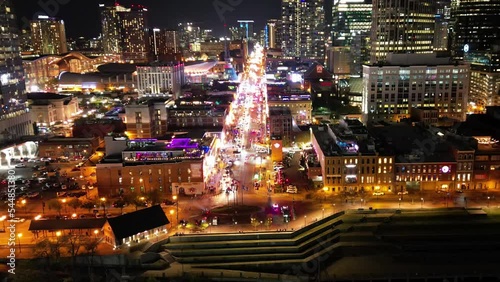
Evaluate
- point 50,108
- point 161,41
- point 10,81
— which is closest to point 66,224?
point 10,81

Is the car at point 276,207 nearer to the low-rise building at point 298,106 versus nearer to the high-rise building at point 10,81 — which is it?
the low-rise building at point 298,106

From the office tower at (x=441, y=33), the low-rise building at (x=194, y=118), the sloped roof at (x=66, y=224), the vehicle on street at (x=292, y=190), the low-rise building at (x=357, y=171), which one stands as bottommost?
the vehicle on street at (x=292, y=190)

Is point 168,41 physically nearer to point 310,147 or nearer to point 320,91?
point 320,91

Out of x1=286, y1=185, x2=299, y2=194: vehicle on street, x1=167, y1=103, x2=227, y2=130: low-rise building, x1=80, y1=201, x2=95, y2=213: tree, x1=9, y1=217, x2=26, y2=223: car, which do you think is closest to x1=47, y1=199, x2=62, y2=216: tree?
x1=80, y1=201, x2=95, y2=213: tree

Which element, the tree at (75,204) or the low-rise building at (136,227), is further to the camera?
the tree at (75,204)

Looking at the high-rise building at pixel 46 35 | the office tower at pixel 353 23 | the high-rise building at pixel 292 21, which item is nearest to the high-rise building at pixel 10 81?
the office tower at pixel 353 23

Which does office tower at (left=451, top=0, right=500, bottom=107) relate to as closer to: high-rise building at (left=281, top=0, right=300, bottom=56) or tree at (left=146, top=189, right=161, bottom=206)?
tree at (left=146, top=189, right=161, bottom=206)

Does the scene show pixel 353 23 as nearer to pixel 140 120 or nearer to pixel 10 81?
pixel 140 120
